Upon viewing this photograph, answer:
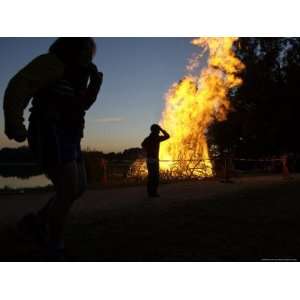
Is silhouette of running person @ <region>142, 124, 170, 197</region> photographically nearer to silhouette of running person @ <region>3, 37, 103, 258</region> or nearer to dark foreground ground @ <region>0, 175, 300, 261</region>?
dark foreground ground @ <region>0, 175, 300, 261</region>

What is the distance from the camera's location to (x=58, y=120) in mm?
2500

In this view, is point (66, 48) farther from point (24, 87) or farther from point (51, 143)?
point (51, 143)

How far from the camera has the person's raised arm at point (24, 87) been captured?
86.0 inches

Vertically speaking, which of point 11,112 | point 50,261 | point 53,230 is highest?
point 11,112

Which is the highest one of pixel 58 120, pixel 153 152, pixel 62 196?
pixel 58 120

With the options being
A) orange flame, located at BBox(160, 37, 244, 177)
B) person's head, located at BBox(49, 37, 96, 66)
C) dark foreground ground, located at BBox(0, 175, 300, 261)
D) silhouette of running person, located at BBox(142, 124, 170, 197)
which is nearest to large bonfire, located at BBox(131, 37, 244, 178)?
orange flame, located at BBox(160, 37, 244, 177)

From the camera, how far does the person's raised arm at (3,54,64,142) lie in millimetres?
2186

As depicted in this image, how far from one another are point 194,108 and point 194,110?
0.05m

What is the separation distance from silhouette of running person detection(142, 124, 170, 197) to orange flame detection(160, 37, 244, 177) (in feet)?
4.11

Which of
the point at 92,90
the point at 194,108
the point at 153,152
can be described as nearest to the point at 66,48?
the point at 92,90
